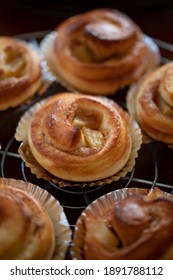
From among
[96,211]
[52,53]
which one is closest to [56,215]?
[96,211]

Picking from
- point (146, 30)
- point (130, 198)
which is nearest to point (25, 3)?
point (146, 30)

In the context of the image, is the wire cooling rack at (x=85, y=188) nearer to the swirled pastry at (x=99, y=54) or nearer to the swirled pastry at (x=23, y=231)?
the swirled pastry at (x=23, y=231)

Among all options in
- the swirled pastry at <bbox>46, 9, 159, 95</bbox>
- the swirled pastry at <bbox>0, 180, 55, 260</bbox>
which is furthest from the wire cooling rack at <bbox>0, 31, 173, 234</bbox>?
the swirled pastry at <bbox>46, 9, 159, 95</bbox>

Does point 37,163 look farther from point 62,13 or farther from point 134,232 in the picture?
point 62,13

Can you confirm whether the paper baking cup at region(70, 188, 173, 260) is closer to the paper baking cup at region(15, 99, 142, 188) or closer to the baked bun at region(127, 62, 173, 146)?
the paper baking cup at region(15, 99, 142, 188)

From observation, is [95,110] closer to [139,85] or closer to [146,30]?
[139,85]
